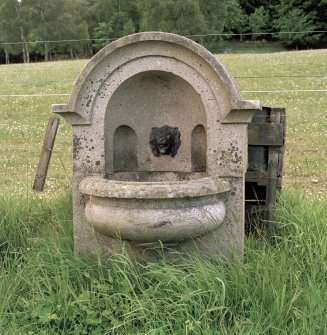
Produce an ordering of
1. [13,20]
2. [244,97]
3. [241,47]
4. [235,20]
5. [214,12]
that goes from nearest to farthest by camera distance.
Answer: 1. [244,97]
2. [241,47]
3. [214,12]
4. [235,20]
5. [13,20]

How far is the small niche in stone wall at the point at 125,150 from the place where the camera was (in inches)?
Result: 167

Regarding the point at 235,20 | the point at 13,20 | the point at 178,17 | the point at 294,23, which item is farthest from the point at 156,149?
the point at 13,20

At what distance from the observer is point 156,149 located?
169 inches

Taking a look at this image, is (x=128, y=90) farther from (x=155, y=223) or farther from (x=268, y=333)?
(x=268, y=333)

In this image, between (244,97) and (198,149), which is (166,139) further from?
(244,97)

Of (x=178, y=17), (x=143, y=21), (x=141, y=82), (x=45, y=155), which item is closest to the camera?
(x=141, y=82)

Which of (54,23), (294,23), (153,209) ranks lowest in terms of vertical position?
(153,209)

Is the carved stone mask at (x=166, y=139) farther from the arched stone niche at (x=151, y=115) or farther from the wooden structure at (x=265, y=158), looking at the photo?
the wooden structure at (x=265, y=158)

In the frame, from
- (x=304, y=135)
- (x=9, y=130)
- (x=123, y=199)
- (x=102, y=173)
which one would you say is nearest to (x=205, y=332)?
(x=123, y=199)

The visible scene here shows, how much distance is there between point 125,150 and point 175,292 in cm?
162

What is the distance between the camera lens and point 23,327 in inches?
117

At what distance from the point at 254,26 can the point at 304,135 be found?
104ft

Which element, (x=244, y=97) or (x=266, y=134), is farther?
(x=244, y=97)

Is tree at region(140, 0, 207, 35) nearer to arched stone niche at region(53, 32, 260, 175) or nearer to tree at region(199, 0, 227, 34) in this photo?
tree at region(199, 0, 227, 34)
